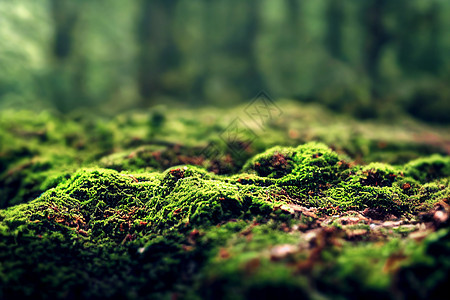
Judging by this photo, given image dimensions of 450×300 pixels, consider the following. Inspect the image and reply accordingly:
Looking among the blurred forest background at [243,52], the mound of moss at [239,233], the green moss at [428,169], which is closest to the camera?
the mound of moss at [239,233]

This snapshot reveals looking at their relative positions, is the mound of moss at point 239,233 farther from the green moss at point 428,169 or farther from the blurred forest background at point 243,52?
the blurred forest background at point 243,52

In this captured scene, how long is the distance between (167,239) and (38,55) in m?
13.6

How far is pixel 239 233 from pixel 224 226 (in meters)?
0.27

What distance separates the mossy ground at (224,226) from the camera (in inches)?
142

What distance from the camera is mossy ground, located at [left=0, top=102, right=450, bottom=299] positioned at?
3.62m

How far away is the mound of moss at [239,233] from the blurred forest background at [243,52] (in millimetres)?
9646

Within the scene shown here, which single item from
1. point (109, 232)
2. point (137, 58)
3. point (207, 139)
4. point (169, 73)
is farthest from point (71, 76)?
point (109, 232)

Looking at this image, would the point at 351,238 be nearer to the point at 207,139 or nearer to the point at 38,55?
the point at 207,139

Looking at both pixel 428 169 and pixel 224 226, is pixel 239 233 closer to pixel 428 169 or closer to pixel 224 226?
pixel 224 226

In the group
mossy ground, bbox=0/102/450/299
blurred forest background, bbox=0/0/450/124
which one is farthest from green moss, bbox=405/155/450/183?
blurred forest background, bbox=0/0/450/124

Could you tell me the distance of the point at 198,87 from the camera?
660 inches

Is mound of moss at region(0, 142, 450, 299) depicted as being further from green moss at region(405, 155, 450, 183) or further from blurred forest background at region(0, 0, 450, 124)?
blurred forest background at region(0, 0, 450, 124)

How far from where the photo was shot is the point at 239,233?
464 cm

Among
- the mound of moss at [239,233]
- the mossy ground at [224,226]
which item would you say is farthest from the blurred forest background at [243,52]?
the mound of moss at [239,233]
